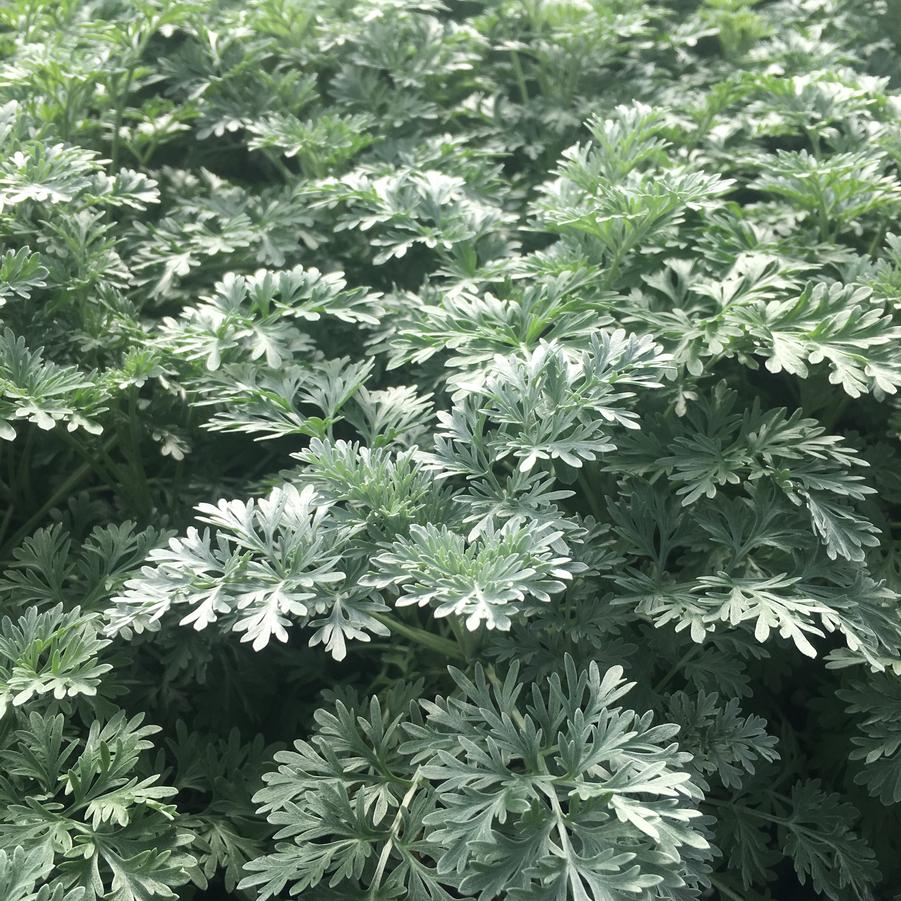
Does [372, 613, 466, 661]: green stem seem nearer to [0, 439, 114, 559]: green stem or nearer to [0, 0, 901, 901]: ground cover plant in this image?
[0, 0, 901, 901]: ground cover plant

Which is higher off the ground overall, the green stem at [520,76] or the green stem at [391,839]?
the green stem at [520,76]

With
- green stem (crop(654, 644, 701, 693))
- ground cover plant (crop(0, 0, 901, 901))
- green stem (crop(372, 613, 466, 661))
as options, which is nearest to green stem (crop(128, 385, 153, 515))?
ground cover plant (crop(0, 0, 901, 901))

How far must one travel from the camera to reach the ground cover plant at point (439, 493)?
1126 millimetres

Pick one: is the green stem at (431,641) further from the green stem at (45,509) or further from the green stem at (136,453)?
the green stem at (45,509)

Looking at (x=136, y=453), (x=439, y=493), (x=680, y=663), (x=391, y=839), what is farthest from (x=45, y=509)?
(x=680, y=663)

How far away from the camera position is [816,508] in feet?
4.14

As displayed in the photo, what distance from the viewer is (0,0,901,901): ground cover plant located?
44.3 inches

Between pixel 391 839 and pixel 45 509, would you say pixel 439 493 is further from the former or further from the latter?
pixel 45 509

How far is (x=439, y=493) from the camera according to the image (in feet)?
4.31

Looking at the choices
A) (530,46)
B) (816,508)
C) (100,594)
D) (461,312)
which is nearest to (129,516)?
(100,594)

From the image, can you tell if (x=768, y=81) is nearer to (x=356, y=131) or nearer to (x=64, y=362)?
(x=356, y=131)

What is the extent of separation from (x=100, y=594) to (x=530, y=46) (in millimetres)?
1563

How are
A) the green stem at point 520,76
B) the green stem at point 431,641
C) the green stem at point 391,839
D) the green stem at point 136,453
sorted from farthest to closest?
the green stem at point 520,76
the green stem at point 136,453
the green stem at point 431,641
the green stem at point 391,839

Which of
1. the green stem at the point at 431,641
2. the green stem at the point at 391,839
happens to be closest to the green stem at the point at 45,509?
the green stem at the point at 431,641
